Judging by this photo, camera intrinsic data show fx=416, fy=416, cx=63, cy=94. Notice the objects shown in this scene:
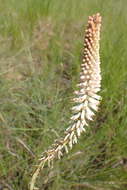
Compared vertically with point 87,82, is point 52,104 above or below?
above

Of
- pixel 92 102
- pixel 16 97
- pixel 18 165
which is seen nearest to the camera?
pixel 92 102

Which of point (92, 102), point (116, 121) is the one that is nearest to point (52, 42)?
point (116, 121)

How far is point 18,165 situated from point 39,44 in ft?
5.42

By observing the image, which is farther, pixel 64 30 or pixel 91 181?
pixel 64 30

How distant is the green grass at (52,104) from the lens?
2.77 meters

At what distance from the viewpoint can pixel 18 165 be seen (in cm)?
277

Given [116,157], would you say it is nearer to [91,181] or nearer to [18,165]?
[91,181]

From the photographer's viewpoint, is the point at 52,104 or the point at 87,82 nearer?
the point at 87,82

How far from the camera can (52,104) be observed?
3.09m

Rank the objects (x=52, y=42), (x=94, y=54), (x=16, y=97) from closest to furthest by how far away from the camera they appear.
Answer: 1. (x=94, y=54)
2. (x=16, y=97)
3. (x=52, y=42)

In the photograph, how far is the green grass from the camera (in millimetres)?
2770

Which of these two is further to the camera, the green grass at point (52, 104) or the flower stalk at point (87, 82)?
the green grass at point (52, 104)

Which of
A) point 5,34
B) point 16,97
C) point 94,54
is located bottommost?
point 94,54

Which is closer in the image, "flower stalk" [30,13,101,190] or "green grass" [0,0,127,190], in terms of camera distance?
"flower stalk" [30,13,101,190]
